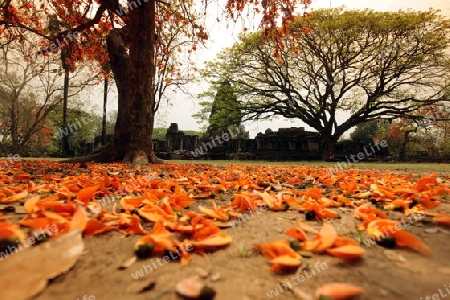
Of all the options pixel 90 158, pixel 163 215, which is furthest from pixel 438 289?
pixel 90 158

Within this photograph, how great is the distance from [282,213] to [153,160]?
5473 mm

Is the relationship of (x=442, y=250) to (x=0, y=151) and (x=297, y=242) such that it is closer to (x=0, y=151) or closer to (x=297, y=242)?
(x=297, y=242)

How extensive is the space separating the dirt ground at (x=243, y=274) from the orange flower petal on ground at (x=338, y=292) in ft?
0.18

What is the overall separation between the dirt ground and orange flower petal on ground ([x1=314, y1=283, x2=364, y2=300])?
6 cm

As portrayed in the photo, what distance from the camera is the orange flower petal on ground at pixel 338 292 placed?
2.75 ft

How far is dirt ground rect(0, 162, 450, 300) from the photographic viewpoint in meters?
0.90

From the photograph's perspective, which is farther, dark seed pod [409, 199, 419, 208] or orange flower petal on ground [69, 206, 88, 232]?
dark seed pod [409, 199, 419, 208]

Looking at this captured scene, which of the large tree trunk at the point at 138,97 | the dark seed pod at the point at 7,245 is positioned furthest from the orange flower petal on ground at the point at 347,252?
the large tree trunk at the point at 138,97

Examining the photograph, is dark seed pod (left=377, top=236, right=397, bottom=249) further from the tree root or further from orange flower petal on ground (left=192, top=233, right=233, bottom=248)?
the tree root

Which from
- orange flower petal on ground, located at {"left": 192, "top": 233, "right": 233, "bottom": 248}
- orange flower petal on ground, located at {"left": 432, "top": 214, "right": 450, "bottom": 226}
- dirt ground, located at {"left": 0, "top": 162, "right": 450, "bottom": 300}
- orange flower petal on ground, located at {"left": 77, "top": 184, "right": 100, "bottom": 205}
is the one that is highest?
orange flower petal on ground, located at {"left": 77, "top": 184, "right": 100, "bottom": 205}

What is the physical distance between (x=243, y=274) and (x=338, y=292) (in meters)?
0.36

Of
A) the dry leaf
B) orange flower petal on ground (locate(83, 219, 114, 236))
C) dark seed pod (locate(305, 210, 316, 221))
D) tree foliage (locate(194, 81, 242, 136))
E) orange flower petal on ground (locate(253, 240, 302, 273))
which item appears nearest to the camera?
the dry leaf

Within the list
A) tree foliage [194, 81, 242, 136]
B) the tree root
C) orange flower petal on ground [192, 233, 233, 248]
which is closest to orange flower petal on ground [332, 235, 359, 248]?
orange flower petal on ground [192, 233, 233, 248]

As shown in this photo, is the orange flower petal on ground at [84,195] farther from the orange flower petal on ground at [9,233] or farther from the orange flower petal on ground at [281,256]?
the orange flower petal on ground at [281,256]
